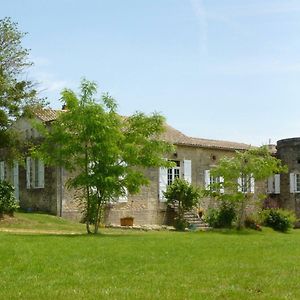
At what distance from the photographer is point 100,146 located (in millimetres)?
21156

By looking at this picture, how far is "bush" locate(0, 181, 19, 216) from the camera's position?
25344 millimetres

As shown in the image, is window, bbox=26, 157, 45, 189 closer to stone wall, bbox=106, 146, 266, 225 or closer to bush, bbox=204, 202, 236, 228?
stone wall, bbox=106, 146, 266, 225

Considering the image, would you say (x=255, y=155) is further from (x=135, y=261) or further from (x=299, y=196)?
(x=135, y=261)

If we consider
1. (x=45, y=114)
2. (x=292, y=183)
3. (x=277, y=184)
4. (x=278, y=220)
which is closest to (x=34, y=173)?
(x=45, y=114)

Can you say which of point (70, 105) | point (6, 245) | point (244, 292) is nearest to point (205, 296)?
point (244, 292)

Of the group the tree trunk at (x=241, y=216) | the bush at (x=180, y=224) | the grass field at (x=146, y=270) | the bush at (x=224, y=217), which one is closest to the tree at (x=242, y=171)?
the tree trunk at (x=241, y=216)

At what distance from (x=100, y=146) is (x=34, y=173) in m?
9.45

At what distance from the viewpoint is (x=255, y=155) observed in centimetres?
2856

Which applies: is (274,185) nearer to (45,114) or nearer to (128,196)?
(128,196)

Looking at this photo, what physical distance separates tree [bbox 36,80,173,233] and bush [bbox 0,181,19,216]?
424 cm

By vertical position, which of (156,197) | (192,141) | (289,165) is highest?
(192,141)

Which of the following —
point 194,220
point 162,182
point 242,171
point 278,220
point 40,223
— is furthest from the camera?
point 162,182

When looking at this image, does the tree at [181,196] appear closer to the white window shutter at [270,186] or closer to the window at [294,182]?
the white window shutter at [270,186]

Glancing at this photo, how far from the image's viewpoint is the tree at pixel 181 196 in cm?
3003
